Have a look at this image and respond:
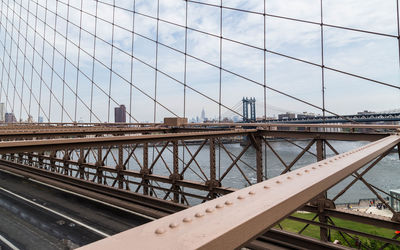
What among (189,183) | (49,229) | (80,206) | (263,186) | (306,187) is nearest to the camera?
(306,187)

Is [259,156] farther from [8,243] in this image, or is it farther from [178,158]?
[8,243]

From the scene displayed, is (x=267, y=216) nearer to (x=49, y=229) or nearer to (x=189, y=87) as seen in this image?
(x=49, y=229)

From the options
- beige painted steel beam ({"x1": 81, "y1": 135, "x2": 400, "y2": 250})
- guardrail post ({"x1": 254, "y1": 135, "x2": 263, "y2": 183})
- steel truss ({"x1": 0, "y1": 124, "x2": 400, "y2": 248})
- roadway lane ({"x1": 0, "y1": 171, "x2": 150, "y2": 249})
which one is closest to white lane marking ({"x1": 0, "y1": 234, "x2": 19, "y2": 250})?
roadway lane ({"x1": 0, "y1": 171, "x2": 150, "y2": 249})

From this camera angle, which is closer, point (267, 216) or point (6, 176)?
point (267, 216)

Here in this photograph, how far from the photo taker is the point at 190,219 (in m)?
1.13

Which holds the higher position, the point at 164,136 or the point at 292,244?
the point at 164,136

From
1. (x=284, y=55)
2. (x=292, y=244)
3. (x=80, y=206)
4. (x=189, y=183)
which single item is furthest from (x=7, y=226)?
(x=284, y=55)

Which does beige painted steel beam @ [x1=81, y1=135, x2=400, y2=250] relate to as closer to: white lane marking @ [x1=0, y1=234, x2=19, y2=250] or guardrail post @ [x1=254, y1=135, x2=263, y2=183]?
guardrail post @ [x1=254, y1=135, x2=263, y2=183]

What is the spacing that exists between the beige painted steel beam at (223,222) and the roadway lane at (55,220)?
852 centimetres

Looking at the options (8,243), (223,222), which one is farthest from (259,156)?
(8,243)

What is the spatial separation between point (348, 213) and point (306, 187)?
694 centimetres

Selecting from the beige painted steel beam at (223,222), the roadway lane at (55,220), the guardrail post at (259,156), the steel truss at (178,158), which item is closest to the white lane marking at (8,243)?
the roadway lane at (55,220)

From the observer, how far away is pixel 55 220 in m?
10.3

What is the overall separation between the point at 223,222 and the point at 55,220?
1156 centimetres
